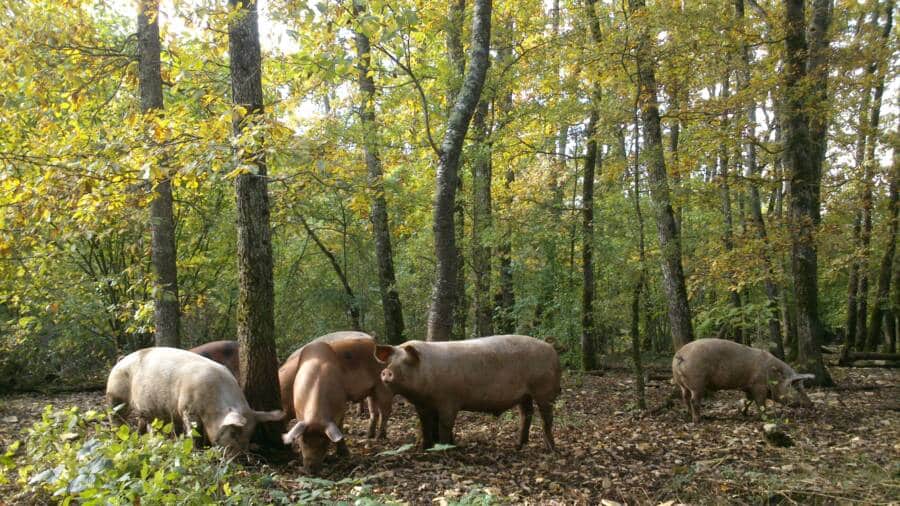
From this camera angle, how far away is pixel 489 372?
690 cm

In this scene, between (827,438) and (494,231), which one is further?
(494,231)

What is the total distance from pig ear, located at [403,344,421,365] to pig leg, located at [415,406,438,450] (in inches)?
24.0

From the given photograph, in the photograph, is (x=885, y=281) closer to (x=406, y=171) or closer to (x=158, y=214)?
(x=406, y=171)

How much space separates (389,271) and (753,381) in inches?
281

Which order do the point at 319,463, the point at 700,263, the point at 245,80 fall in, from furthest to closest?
the point at 700,263 → the point at 245,80 → the point at 319,463

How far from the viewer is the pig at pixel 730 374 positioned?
356 inches

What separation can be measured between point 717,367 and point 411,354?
5.18 metres

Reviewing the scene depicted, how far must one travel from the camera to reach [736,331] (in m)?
18.0

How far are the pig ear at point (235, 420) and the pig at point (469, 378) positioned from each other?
57.1 inches

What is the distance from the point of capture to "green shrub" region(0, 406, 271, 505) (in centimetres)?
366

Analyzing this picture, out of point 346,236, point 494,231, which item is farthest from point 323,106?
point 494,231

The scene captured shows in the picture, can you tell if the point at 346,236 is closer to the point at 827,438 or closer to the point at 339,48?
the point at 339,48

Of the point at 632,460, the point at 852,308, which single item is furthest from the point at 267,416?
the point at 852,308

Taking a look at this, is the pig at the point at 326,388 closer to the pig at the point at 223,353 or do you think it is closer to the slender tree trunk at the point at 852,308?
the pig at the point at 223,353
